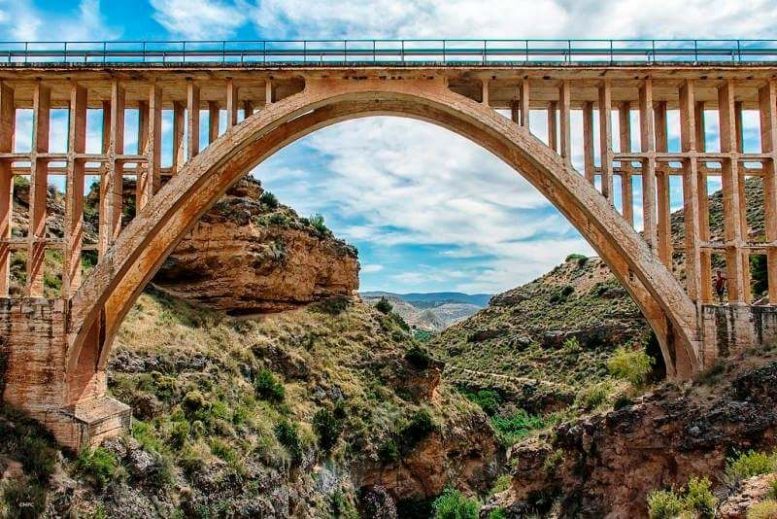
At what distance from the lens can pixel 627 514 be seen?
14211mm

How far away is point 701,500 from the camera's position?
11.2m

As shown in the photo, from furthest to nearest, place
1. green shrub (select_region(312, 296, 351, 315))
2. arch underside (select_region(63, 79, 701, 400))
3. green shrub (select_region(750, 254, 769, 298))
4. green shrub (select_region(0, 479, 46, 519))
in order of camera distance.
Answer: green shrub (select_region(312, 296, 351, 315)) < green shrub (select_region(750, 254, 769, 298)) < arch underside (select_region(63, 79, 701, 400)) < green shrub (select_region(0, 479, 46, 519))

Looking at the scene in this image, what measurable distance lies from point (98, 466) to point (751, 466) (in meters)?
14.7

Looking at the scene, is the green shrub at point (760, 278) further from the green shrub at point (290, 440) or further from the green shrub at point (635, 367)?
the green shrub at point (290, 440)

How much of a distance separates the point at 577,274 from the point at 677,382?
166 feet

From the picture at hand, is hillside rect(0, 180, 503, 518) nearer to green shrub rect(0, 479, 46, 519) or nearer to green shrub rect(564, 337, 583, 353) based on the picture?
green shrub rect(0, 479, 46, 519)

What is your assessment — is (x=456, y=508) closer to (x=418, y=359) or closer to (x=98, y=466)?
(x=418, y=359)

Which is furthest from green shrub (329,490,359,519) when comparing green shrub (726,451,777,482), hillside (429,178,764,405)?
hillside (429,178,764,405)

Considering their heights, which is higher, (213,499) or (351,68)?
(351,68)

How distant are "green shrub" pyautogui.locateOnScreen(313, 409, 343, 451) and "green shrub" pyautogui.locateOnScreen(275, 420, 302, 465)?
2426 millimetres

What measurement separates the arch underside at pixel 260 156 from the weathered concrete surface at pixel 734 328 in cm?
38

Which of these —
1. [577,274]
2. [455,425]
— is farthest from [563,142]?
[577,274]

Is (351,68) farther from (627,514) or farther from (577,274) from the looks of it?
(577,274)

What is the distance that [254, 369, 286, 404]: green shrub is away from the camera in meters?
28.3
